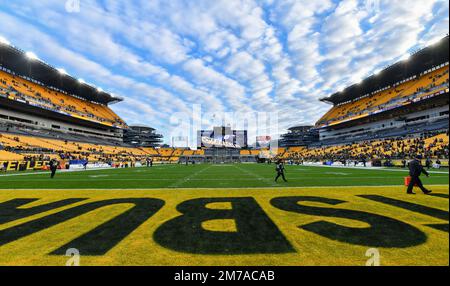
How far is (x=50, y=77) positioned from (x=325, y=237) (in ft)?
245

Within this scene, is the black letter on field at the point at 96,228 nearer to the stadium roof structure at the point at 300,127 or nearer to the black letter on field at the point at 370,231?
the black letter on field at the point at 370,231

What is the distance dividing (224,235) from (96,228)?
2689mm

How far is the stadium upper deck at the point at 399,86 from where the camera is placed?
44781mm

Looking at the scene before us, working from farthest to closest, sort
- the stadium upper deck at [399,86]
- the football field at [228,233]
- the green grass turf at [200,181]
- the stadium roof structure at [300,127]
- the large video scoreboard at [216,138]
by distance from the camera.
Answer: the stadium roof structure at [300,127]
the large video scoreboard at [216,138]
the stadium upper deck at [399,86]
the green grass turf at [200,181]
the football field at [228,233]

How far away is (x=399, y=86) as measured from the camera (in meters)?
58.2

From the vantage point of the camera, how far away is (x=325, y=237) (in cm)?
392

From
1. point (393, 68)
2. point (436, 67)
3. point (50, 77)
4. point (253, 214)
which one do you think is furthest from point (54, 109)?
point (436, 67)

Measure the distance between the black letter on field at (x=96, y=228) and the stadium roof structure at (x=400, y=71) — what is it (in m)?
51.3

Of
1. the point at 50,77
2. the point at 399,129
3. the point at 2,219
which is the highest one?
the point at 50,77

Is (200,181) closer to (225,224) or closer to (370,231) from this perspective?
(225,224)

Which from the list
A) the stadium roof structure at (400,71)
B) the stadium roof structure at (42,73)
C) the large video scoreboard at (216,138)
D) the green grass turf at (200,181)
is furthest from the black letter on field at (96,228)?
the large video scoreboard at (216,138)

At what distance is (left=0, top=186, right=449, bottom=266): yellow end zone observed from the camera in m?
3.17

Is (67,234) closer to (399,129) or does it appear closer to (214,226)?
(214,226)
